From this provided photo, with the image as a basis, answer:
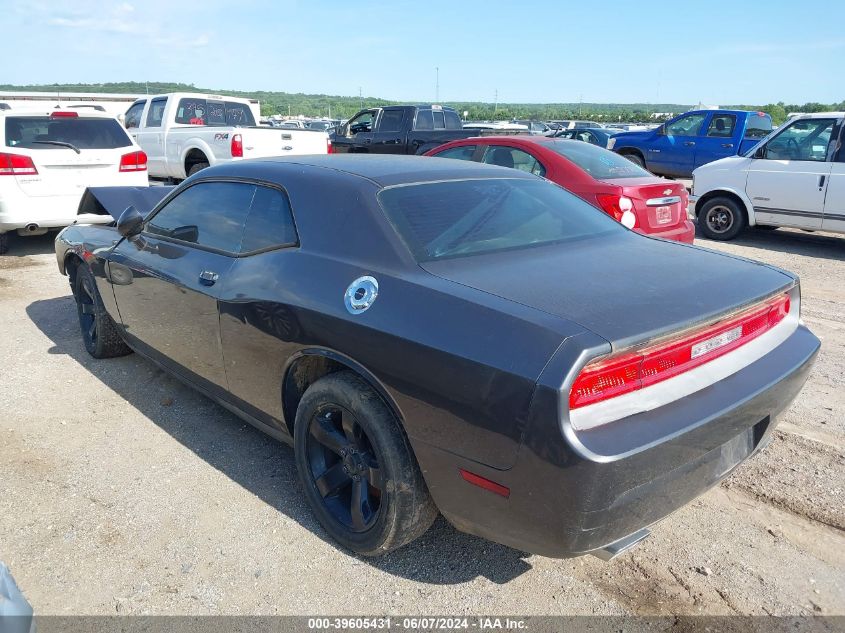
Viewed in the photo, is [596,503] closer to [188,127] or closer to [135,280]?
[135,280]

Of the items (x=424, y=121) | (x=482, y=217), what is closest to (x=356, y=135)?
(x=424, y=121)

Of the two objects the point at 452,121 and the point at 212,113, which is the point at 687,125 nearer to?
the point at 452,121

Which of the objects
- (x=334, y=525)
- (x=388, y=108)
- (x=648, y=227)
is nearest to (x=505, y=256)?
(x=334, y=525)

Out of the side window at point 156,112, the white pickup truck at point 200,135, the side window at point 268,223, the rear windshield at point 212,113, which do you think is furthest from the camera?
the side window at point 156,112

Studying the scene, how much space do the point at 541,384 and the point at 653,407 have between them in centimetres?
44

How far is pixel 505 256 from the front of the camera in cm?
281

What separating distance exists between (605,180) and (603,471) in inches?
198

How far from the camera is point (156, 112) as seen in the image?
483 inches

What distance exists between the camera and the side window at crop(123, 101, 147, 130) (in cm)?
1270

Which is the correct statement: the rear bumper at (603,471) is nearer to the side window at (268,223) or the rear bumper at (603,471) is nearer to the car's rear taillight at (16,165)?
the side window at (268,223)

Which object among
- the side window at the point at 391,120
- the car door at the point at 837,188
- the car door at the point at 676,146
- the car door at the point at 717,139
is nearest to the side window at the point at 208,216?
the car door at the point at 837,188

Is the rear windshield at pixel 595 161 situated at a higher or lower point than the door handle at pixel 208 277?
higher

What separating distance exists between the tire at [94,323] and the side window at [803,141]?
8.38 meters

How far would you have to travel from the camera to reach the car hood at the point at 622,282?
7.23 feet
